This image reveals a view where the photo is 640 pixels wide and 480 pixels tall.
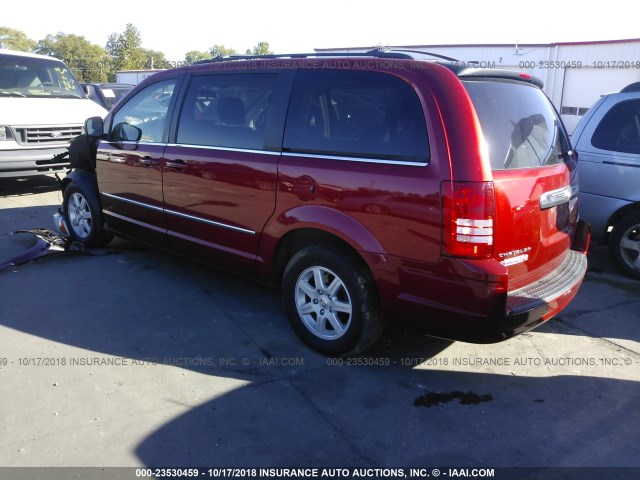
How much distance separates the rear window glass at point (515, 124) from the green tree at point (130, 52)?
52.6 meters

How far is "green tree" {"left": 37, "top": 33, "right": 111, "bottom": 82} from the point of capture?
52.3 metres

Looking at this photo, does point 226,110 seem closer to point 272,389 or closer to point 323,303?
point 323,303

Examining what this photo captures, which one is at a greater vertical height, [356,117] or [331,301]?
[356,117]

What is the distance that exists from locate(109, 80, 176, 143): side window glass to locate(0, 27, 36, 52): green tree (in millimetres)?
77888

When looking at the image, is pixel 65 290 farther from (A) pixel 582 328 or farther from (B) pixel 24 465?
(A) pixel 582 328

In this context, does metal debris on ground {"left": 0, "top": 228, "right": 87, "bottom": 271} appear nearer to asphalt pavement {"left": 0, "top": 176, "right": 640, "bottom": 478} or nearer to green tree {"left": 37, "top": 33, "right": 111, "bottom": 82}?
asphalt pavement {"left": 0, "top": 176, "right": 640, "bottom": 478}

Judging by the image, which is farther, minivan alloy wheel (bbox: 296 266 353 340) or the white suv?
the white suv

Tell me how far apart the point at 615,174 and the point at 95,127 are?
5.30 m

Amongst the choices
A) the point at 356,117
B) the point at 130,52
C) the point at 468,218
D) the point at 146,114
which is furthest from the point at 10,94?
the point at 130,52

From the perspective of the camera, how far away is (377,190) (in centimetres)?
319

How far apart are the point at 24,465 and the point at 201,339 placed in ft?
4.87

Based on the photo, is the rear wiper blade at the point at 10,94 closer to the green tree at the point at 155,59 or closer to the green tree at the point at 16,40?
the green tree at the point at 155,59

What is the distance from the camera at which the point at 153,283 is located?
4984 millimetres

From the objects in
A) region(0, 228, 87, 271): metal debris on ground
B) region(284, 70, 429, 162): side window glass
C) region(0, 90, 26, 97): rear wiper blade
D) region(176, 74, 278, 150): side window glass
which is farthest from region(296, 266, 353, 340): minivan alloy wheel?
region(0, 90, 26, 97): rear wiper blade
